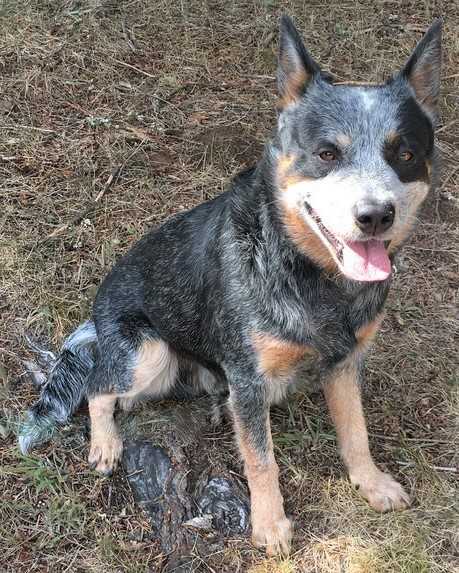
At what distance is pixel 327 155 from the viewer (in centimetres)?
278

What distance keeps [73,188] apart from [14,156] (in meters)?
0.59

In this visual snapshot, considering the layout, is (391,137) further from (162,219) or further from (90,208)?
(90,208)

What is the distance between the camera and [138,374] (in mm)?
3650

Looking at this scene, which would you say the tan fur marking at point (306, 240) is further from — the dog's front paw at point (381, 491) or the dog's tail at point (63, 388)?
the dog's tail at point (63, 388)

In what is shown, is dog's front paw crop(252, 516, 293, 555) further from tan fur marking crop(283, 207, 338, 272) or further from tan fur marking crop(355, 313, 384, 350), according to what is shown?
tan fur marking crop(283, 207, 338, 272)

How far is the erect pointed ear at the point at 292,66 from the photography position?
293cm

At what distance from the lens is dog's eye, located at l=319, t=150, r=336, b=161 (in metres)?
2.77

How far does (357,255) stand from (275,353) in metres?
0.60

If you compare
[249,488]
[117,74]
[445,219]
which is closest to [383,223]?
[249,488]

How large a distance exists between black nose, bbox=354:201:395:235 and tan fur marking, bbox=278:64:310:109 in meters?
0.73

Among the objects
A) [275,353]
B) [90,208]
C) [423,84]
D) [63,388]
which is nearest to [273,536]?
[275,353]

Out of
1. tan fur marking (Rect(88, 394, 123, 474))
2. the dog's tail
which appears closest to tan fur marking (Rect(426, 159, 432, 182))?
tan fur marking (Rect(88, 394, 123, 474))

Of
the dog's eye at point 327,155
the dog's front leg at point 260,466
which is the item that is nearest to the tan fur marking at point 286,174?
the dog's eye at point 327,155

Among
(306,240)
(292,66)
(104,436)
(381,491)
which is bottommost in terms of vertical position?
(381,491)
